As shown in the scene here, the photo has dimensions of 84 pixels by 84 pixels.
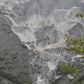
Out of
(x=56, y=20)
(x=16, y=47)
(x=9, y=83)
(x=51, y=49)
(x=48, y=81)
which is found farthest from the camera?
(x=56, y=20)

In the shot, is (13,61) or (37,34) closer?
(13,61)

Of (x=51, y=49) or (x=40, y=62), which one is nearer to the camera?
(x=40, y=62)

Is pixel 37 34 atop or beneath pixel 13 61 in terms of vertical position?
beneath

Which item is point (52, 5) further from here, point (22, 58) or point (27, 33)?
point (22, 58)

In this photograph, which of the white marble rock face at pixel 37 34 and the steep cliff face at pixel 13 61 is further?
the white marble rock face at pixel 37 34

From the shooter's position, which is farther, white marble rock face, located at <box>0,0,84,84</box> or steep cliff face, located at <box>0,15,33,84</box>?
white marble rock face, located at <box>0,0,84,84</box>

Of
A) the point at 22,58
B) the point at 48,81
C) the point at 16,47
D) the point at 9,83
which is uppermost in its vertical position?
the point at 16,47

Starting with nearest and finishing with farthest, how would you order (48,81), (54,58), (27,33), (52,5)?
(48,81)
(54,58)
(27,33)
(52,5)

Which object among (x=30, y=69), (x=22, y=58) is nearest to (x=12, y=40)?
(x=22, y=58)
